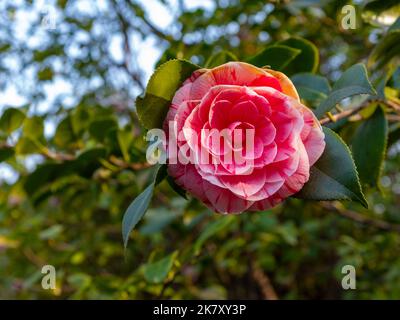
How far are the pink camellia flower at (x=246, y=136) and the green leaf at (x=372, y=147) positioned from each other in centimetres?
25

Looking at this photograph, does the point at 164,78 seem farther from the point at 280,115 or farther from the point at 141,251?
the point at 141,251

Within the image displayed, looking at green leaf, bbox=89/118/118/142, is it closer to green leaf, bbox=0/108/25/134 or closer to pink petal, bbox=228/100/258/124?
green leaf, bbox=0/108/25/134

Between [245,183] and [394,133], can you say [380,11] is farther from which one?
[245,183]

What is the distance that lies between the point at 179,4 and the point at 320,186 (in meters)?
1.26

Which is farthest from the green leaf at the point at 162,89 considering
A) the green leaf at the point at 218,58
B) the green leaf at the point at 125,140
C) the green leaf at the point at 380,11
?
the green leaf at the point at 380,11

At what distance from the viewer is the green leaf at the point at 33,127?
1.03 metres

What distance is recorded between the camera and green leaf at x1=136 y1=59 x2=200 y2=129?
0.56 meters

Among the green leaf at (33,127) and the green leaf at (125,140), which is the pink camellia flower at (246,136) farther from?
the green leaf at (33,127)

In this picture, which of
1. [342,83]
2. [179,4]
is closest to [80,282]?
[179,4]

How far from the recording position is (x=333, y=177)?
55 centimetres

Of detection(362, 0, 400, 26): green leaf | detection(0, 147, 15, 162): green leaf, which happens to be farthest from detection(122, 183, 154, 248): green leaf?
detection(362, 0, 400, 26): green leaf

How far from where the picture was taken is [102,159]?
0.97 m

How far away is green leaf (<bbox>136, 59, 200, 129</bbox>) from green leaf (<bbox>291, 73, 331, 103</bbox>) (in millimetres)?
274

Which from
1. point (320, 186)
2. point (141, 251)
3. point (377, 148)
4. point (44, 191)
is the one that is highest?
point (141, 251)
